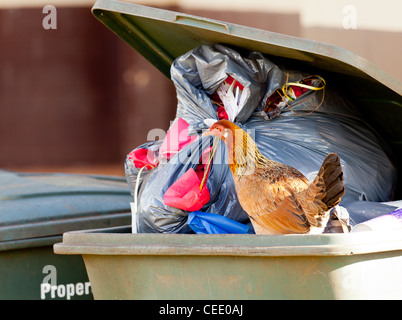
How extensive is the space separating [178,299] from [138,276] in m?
0.18

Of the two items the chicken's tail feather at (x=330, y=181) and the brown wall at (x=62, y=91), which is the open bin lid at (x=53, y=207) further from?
the brown wall at (x=62, y=91)

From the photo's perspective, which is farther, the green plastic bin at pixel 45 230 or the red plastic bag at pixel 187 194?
the green plastic bin at pixel 45 230

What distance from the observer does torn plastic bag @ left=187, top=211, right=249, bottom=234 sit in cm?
256

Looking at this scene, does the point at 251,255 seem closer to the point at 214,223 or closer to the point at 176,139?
the point at 214,223

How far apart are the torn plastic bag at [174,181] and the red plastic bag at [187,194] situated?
1.9 inches

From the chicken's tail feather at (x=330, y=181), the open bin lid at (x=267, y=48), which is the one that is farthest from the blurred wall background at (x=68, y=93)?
the chicken's tail feather at (x=330, y=181)

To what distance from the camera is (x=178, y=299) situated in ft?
7.78

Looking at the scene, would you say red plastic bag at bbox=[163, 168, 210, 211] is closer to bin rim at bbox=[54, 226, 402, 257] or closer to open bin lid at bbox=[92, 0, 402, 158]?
bin rim at bbox=[54, 226, 402, 257]

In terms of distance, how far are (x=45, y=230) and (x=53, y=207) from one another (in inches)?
8.1

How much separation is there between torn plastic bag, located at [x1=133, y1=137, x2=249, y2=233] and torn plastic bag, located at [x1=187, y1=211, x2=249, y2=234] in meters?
0.06

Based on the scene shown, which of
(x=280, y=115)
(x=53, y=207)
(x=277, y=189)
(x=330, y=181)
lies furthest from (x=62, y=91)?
(x=330, y=181)

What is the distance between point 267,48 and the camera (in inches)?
108

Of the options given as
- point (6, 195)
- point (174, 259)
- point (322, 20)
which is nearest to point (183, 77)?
point (174, 259)

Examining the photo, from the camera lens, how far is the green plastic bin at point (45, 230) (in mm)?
2953
